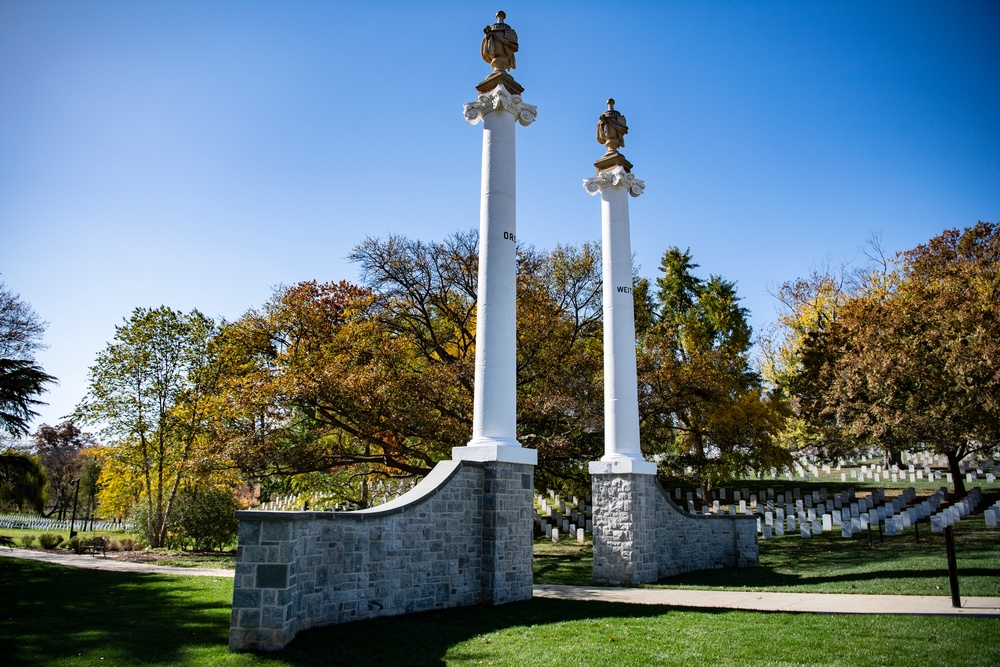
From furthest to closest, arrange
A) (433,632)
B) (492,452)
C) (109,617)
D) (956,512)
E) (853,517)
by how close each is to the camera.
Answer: (853,517), (956,512), (492,452), (109,617), (433,632)

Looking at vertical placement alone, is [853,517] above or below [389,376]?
below

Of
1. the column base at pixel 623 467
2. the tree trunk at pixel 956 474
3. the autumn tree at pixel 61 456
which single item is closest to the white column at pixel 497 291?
the column base at pixel 623 467

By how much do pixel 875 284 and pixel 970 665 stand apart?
33.1m

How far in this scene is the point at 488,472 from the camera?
411 inches

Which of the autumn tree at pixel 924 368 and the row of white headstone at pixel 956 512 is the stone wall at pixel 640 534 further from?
the autumn tree at pixel 924 368

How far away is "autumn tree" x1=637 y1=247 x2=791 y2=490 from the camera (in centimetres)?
2288

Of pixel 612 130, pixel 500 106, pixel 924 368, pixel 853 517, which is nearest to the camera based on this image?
pixel 500 106

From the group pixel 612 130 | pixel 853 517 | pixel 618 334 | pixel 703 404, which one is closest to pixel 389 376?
pixel 618 334

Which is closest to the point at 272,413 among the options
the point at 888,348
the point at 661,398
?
the point at 661,398

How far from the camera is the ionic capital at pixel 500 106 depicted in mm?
12172

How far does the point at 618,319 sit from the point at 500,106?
5686mm

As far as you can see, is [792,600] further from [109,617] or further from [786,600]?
[109,617]

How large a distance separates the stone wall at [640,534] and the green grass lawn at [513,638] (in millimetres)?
3701

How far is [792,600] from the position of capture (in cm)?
1021
